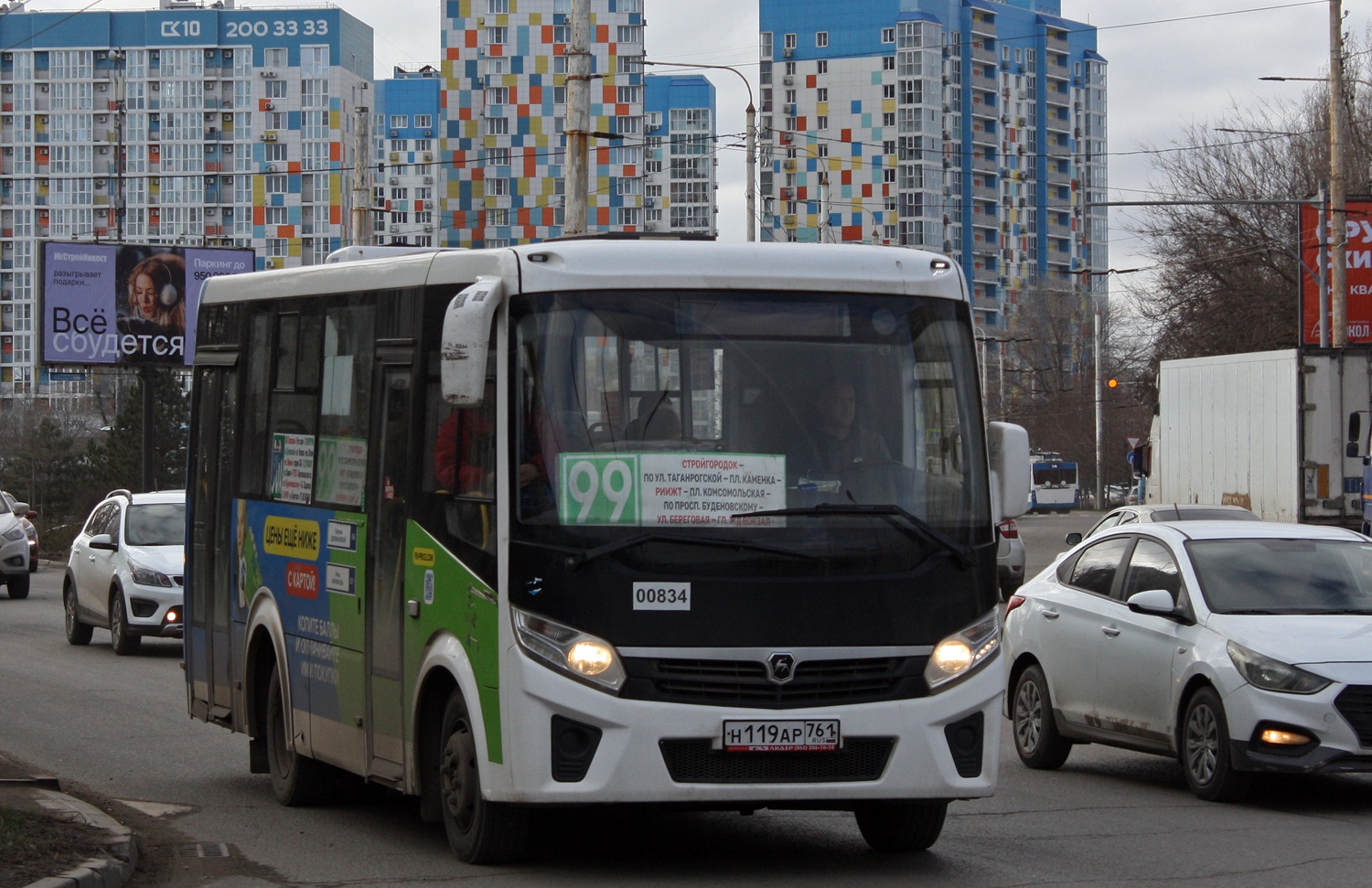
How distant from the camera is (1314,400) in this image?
25.9m

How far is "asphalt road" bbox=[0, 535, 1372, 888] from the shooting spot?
8031 millimetres

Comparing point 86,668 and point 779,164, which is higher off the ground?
point 779,164

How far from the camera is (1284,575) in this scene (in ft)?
36.4

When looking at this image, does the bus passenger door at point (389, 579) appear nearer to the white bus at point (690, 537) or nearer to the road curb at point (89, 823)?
the white bus at point (690, 537)

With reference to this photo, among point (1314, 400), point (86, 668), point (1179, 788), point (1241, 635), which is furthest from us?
point (1314, 400)

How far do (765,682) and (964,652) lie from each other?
84 centimetres

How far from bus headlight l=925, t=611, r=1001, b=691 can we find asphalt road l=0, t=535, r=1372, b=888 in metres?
0.82

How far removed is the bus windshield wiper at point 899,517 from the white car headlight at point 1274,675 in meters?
3.08

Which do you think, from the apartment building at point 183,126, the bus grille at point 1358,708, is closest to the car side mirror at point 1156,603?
the bus grille at point 1358,708

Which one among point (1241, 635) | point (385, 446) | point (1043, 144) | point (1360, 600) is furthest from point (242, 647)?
point (1043, 144)

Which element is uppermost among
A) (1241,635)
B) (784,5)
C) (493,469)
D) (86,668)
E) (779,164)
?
(784,5)

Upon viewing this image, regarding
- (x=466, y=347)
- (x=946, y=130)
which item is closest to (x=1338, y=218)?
(x=466, y=347)

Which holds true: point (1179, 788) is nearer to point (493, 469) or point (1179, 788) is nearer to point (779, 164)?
point (493, 469)

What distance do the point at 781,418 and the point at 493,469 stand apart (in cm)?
113
